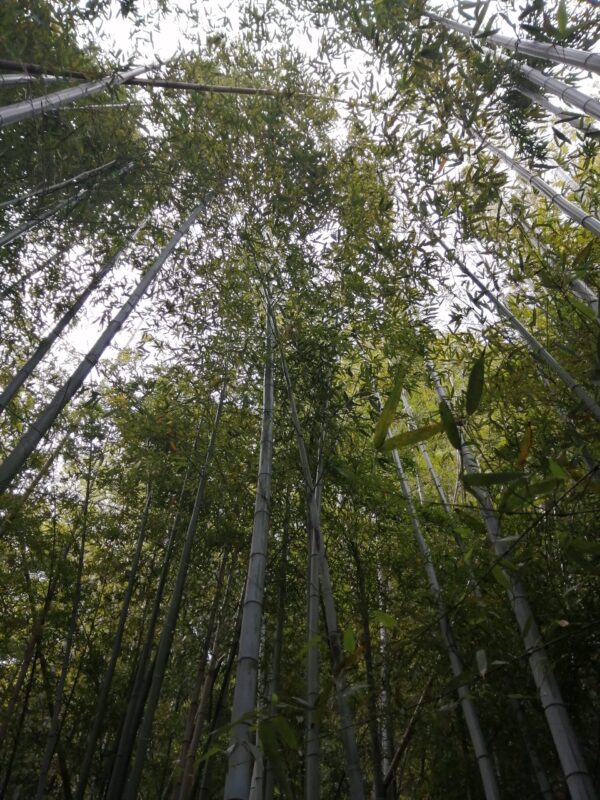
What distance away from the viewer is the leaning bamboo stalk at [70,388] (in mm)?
2562

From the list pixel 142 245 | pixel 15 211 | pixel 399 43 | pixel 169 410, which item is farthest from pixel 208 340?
pixel 399 43

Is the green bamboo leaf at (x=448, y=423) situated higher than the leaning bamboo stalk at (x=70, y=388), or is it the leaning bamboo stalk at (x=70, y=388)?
the leaning bamboo stalk at (x=70, y=388)

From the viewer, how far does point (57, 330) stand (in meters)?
3.91

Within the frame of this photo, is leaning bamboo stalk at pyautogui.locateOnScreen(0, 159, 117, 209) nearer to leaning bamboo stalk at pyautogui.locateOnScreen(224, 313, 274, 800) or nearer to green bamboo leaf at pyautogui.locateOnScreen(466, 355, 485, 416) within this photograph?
leaning bamboo stalk at pyautogui.locateOnScreen(224, 313, 274, 800)

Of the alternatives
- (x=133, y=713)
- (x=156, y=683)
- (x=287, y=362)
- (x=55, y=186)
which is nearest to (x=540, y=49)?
(x=287, y=362)

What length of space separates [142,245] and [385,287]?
89.8 inches

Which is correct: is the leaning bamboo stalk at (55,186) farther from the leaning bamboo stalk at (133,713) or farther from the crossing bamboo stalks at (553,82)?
the crossing bamboo stalks at (553,82)

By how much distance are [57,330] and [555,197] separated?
3.29 m

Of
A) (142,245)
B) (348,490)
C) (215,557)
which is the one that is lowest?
(348,490)

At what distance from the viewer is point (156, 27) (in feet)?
12.9

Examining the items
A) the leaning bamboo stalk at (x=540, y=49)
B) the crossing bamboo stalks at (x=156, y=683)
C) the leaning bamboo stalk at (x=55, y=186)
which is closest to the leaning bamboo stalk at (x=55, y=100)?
the leaning bamboo stalk at (x=55, y=186)

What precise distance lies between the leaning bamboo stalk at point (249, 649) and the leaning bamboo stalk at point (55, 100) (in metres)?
1.97

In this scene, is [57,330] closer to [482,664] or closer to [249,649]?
[249,649]

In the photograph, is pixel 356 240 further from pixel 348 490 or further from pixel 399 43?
pixel 348 490
